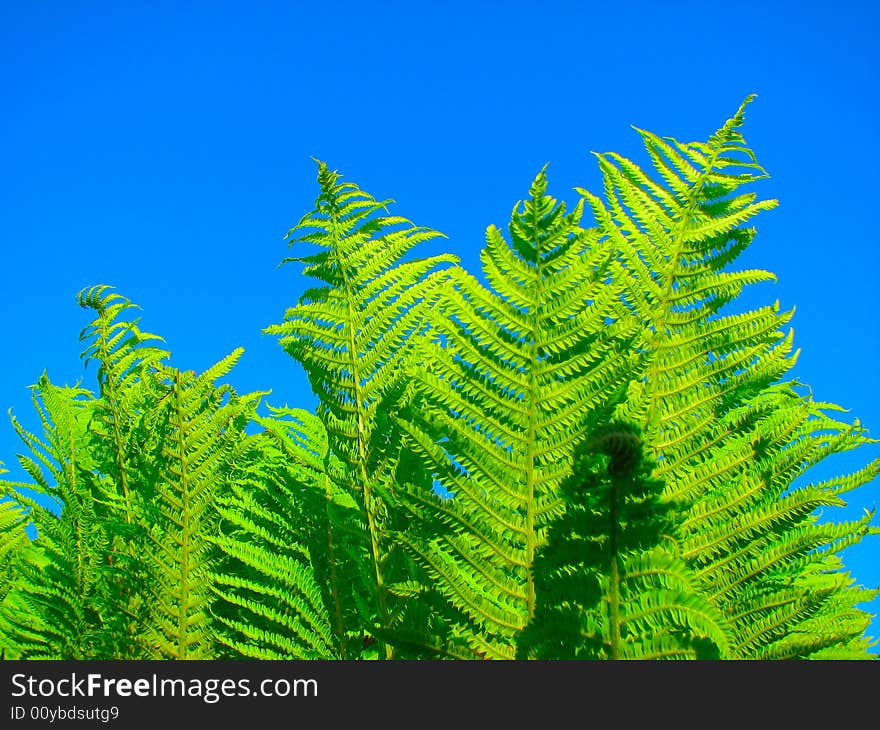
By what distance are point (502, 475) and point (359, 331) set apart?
269 mm

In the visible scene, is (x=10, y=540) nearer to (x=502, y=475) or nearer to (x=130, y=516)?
(x=130, y=516)

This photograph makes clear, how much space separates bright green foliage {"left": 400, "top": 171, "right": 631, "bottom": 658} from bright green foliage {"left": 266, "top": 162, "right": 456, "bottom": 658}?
121 millimetres

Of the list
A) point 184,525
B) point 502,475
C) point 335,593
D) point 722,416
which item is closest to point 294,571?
point 335,593

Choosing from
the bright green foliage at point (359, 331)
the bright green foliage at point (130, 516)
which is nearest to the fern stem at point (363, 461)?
the bright green foliage at point (359, 331)

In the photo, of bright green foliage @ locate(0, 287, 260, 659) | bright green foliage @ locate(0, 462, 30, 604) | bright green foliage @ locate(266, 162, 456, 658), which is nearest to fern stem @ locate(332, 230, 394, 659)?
bright green foliage @ locate(266, 162, 456, 658)

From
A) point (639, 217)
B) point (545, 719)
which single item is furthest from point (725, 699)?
point (639, 217)

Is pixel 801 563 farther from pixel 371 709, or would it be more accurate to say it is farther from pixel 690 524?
pixel 371 709

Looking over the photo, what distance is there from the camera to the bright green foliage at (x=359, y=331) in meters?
0.87

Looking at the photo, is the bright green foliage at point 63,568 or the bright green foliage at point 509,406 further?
the bright green foliage at point 63,568

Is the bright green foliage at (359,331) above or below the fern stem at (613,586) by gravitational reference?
above

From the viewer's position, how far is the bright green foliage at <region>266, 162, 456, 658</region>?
34.3 inches

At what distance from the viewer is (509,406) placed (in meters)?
0.75

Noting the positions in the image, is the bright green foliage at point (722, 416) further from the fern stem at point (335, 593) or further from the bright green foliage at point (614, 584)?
the fern stem at point (335, 593)

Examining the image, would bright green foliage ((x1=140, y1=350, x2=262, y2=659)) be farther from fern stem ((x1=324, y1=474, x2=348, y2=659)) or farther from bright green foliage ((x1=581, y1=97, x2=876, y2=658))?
bright green foliage ((x1=581, y1=97, x2=876, y2=658))
